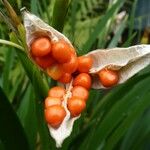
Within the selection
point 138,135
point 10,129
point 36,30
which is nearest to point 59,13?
point 36,30

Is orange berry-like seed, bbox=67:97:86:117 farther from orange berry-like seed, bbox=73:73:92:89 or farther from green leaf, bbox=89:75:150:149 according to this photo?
green leaf, bbox=89:75:150:149

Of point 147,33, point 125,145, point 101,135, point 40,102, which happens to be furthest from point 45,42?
point 147,33

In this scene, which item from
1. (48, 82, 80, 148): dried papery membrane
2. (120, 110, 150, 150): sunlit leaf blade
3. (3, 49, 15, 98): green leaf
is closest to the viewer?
(48, 82, 80, 148): dried papery membrane

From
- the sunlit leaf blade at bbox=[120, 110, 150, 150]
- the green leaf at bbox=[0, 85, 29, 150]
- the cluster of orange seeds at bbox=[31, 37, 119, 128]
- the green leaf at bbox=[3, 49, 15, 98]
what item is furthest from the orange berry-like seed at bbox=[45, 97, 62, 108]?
the green leaf at bbox=[3, 49, 15, 98]

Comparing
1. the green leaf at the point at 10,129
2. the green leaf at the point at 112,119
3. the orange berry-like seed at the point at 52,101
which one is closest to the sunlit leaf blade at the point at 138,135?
the green leaf at the point at 112,119

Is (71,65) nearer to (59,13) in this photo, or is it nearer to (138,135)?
(59,13)

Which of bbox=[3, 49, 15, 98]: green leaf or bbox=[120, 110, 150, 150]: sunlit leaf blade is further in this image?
bbox=[3, 49, 15, 98]: green leaf

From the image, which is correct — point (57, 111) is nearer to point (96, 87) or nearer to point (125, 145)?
point (96, 87)
